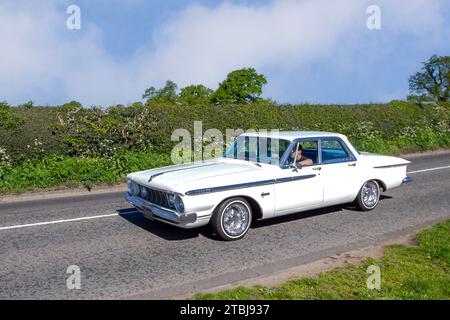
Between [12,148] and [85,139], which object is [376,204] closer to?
[85,139]

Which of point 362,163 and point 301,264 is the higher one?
point 362,163

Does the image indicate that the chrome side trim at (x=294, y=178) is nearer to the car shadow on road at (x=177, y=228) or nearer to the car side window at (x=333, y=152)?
the car side window at (x=333, y=152)

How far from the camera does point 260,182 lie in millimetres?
6488

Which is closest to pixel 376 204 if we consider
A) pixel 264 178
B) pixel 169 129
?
pixel 264 178

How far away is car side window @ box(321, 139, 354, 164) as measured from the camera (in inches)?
299

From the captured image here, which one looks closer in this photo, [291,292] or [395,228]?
[291,292]

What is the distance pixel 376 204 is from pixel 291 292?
454 centimetres

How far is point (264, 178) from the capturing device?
6555 mm

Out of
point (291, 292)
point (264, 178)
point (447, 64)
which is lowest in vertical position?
point (291, 292)

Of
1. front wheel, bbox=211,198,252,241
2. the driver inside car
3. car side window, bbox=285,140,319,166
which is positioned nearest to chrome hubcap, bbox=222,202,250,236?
front wheel, bbox=211,198,252,241

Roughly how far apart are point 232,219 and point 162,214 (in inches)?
41.6

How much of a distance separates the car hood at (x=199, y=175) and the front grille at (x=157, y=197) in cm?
11

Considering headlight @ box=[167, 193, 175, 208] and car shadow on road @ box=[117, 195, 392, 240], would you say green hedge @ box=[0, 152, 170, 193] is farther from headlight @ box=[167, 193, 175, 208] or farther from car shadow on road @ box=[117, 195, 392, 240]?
headlight @ box=[167, 193, 175, 208]

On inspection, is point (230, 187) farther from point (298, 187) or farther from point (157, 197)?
point (298, 187)
